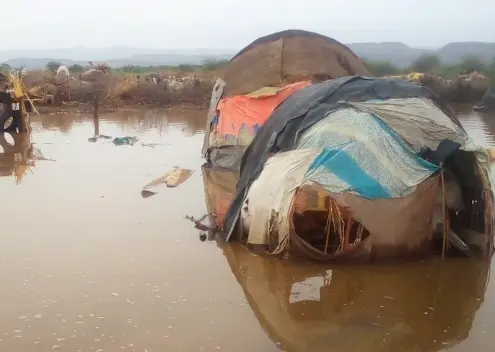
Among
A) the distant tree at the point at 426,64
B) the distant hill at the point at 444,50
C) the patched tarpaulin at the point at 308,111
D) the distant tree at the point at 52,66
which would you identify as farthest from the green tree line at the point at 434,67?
the distant hill at the point at 444,50

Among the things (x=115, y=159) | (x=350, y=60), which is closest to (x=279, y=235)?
(x=115, y=159)

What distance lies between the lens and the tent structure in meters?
6.67

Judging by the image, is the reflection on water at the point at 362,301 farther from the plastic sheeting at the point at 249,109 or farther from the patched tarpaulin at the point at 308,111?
the plastic sheeting at the point at 249,109

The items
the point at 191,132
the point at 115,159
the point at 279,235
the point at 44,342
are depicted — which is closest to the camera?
the point at 44,342

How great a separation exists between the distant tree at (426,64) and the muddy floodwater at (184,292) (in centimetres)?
2509

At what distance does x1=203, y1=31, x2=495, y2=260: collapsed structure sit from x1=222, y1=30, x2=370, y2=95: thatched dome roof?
15.0 ft

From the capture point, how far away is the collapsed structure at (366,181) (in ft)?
21.9

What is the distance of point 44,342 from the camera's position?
484 cm

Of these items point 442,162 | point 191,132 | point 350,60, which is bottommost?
point 191,132

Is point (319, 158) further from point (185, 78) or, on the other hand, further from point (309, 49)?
point (185, 78)

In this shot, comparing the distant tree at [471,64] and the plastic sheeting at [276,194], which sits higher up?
the distant tree at [471,64]

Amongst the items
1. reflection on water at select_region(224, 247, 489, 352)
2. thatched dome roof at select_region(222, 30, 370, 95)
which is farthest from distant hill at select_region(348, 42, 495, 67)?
reflection on water at select_region(224, 247, 489, 352)

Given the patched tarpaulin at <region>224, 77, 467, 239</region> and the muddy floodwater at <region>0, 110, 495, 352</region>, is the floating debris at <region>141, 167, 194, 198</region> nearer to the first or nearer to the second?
the muddy floodwater at <region>0, 110, 495, 352</region>

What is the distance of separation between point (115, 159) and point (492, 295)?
852cm
